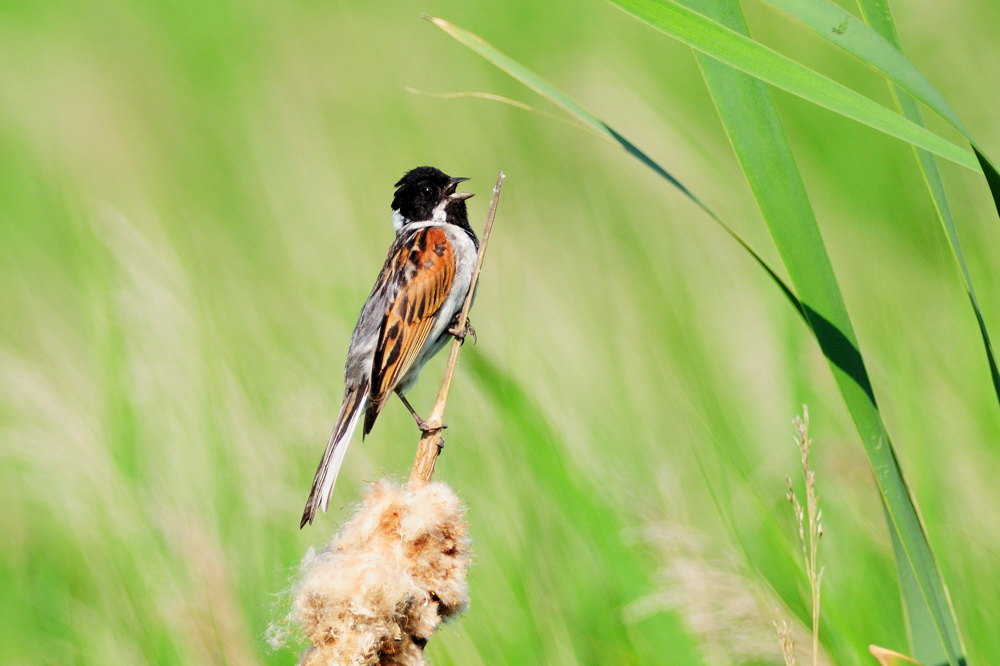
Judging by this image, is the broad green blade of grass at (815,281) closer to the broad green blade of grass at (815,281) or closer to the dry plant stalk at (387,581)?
the broad green blade of grass at (815,281)

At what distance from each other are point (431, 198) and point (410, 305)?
91cm

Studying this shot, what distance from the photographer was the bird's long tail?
228 centimetres

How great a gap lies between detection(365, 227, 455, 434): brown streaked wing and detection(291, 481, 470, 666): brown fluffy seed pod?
1247mm

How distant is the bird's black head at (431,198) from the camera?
4.05 metres

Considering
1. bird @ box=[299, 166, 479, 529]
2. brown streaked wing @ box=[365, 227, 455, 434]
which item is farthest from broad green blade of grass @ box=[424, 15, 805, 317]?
brown streaked wing @ box=[365, 227, 455, 434]

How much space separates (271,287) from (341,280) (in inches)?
27.6

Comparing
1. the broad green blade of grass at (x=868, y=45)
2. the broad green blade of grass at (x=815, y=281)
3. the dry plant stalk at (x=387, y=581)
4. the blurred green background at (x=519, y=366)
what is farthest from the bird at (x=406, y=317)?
the broad green blade of grass at (x=868, y=45)

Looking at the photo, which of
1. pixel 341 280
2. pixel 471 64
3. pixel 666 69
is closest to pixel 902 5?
pixel 666 69

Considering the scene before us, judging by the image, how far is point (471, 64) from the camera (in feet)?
26.5

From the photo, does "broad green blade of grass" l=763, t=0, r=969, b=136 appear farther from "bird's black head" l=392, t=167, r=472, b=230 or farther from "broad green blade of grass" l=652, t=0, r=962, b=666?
"bird's black head" l=392, t=167, r=472, b=230

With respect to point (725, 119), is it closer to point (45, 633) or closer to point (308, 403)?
point (308, 403)

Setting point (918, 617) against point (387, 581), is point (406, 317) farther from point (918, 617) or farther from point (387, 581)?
point (918, 617)

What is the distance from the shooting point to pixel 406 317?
10.8 ft

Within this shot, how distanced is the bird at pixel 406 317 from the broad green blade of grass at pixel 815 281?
1.45m
